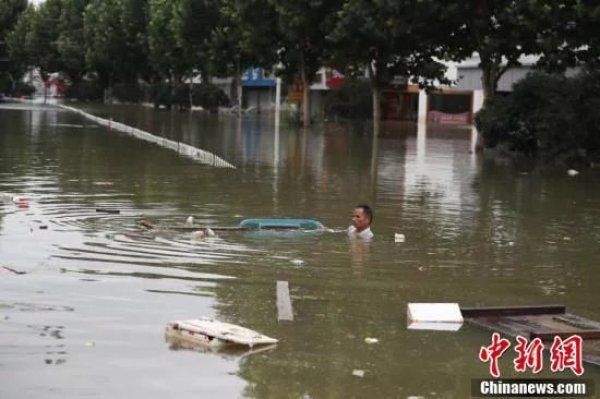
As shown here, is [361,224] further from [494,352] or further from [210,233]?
[494,352]

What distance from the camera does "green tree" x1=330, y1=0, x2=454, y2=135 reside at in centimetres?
3469

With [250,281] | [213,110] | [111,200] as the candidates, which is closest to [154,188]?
[111,200]

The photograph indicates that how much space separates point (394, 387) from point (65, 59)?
109m

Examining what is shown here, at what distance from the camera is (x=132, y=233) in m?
14.1

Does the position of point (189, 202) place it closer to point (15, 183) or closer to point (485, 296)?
point (15, 183)

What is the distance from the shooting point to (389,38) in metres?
39.7

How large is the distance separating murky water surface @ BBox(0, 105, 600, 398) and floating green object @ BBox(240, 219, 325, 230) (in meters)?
0.39

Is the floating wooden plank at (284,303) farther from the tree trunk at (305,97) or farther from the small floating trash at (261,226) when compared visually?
the tree trunk at (305,97)

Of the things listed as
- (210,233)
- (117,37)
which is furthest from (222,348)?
(117,37)

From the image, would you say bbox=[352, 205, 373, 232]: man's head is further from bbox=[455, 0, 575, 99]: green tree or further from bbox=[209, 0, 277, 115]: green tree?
bbox=[209, 0, 277, 115]: green tree

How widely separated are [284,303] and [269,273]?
1.83 metres

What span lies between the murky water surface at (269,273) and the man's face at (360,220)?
268 mm

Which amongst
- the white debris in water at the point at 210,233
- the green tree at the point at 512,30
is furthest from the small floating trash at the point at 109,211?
the green tree at the point at 512,30

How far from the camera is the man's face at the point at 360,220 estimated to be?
561 inches
